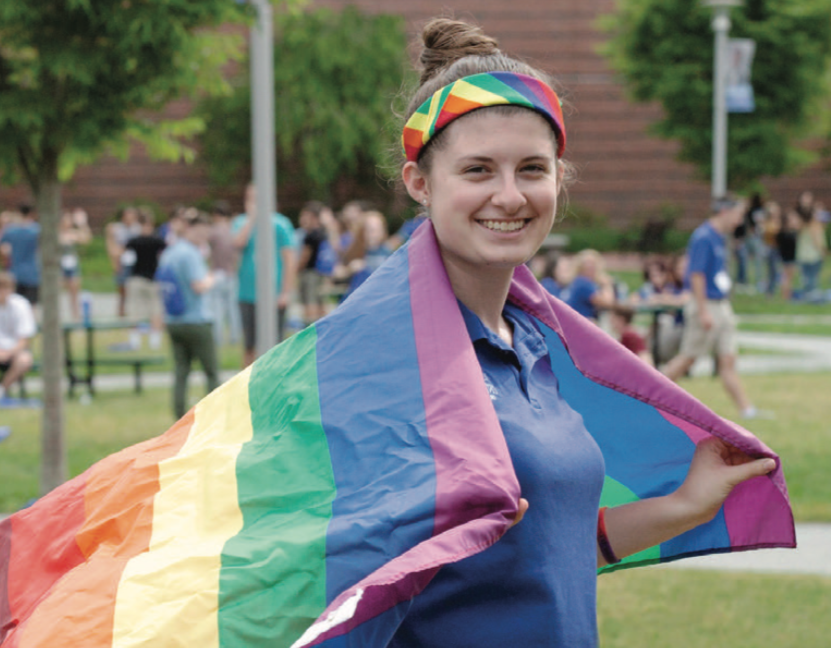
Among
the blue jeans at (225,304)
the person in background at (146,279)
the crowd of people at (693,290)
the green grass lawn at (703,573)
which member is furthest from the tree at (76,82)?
the person in background at (146,279)

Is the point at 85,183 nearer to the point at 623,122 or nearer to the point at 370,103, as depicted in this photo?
the point at 370,103

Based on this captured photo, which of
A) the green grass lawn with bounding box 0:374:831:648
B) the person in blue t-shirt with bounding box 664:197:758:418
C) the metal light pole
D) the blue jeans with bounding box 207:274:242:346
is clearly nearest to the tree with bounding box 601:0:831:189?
the blue jeans with bounding box 207:274:242:346

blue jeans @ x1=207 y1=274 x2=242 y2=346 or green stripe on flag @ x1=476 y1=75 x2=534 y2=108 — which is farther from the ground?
green stripe on flag @ x1=476 y1=75 x2=534 y2=108

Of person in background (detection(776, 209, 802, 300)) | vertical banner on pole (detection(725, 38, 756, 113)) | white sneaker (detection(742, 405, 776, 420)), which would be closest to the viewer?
white sneaker (detection(742, 405, 776, 420))

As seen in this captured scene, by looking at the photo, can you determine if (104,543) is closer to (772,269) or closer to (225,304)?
(225,304)

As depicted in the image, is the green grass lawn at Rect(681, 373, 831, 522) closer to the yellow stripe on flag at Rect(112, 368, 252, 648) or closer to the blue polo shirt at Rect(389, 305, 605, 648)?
the blue polo shirt at Rect(389, 305, 605, 648)

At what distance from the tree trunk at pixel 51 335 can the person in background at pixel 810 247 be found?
19037 mm

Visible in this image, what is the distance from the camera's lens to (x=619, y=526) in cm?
274

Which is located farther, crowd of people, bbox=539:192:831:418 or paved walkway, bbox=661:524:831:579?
crowd of people, bbox=539:192:831:418

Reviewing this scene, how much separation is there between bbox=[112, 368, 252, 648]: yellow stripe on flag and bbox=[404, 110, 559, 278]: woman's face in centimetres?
53

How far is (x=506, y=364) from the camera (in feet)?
7.77

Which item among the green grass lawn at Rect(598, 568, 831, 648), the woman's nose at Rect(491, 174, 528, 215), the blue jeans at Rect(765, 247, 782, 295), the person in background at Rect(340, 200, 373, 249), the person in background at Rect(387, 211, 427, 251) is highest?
the woman's nose at Rect(491, 174, 528, 215)

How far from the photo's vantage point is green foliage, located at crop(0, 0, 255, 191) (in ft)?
23.8

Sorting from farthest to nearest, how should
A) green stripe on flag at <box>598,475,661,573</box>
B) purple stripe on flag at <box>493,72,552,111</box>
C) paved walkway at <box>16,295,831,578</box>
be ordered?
paved walkway at <box>16,295,831,578</box>
green stripe on flag at <box>598,475,661,573</box>
purple stripe on flag at <box>493,72,552,111</box>
